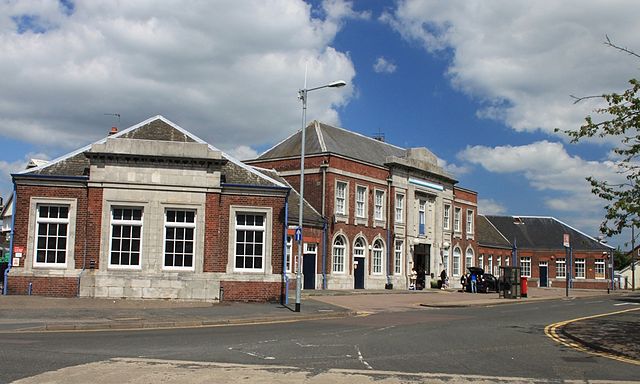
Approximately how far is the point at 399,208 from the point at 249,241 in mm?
22053

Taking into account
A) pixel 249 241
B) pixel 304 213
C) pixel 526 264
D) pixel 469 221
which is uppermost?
pixel 469 221

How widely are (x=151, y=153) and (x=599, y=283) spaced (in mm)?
53707

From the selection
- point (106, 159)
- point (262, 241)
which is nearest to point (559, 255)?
point (262, 241)

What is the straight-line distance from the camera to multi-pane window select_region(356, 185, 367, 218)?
137 feet

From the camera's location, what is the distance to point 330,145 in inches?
1661

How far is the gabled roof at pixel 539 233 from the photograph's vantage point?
66312 millimetres

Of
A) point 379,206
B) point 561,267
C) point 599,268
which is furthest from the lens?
point 561,267

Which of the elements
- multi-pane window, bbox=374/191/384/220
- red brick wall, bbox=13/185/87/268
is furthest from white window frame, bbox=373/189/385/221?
red brick wall, bbox=13/185/87/268

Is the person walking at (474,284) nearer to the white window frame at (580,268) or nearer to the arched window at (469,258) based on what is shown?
the arched window at (469,258)

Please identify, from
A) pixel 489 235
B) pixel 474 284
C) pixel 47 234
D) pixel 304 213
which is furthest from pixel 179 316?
pixel 489 235

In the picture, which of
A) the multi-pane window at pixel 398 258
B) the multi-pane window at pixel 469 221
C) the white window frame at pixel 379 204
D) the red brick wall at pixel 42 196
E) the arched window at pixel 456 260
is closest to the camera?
the red brick wall at pixel 42 196

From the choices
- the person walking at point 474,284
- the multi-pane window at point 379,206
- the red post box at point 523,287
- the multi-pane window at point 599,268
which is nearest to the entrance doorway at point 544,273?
the multi-pane window at point 599,268

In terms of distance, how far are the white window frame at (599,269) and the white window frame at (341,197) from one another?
36.2 m

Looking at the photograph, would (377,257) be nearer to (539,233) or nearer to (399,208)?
(399,208)
